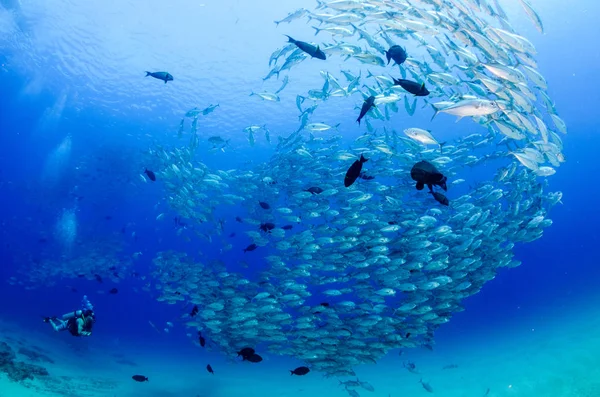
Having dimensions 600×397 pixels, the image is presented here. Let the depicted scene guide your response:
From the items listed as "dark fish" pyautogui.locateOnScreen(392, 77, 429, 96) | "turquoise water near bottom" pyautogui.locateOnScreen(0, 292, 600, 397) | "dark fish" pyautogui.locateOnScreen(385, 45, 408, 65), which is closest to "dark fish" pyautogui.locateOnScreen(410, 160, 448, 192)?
"dark fish" pyautogui.locateOnScreen(392, 77, 429, 96)

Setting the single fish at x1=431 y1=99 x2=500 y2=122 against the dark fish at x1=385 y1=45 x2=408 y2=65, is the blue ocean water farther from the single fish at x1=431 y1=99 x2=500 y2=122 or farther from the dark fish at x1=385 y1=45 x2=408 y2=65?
the single fish at x1=431 y1=99 x2=500 y2=122

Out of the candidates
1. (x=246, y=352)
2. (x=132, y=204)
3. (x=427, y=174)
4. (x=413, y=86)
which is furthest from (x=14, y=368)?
(x=132, y=204)

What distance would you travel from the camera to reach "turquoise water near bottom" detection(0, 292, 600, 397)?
17422mm

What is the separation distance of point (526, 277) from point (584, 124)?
38.6 ft

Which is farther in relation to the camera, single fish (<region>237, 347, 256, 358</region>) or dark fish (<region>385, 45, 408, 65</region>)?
single fish (<region>237, 347, 256, 358</region>)

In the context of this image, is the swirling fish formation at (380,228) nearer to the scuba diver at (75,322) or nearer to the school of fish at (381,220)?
the school of fish at (381,220)

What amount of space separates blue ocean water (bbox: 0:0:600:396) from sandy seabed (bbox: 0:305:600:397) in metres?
0.14

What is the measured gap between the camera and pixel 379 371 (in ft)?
73.4

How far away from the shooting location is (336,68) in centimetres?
1911

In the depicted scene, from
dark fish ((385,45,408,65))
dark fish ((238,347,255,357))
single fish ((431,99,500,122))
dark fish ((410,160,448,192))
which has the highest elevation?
dark fish ((385,45,408,65))

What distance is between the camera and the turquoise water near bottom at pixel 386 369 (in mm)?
17422

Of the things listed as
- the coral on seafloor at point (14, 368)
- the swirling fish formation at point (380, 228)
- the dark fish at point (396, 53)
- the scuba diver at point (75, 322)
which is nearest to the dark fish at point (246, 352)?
the swirling fish formation at point (380, 228)

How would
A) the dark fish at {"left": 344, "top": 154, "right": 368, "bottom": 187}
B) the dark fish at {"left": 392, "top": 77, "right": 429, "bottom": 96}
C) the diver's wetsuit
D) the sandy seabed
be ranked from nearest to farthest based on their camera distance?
the dark fish at {"left": 344, "top": 154, "right": 368, "bottom": 187} < the dark fish at {"left": 392, "top": 77, "right": 429, "bottom": 96} < the diver's wetsuit < the sandy seabed

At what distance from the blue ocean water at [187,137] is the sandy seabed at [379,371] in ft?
0.45
